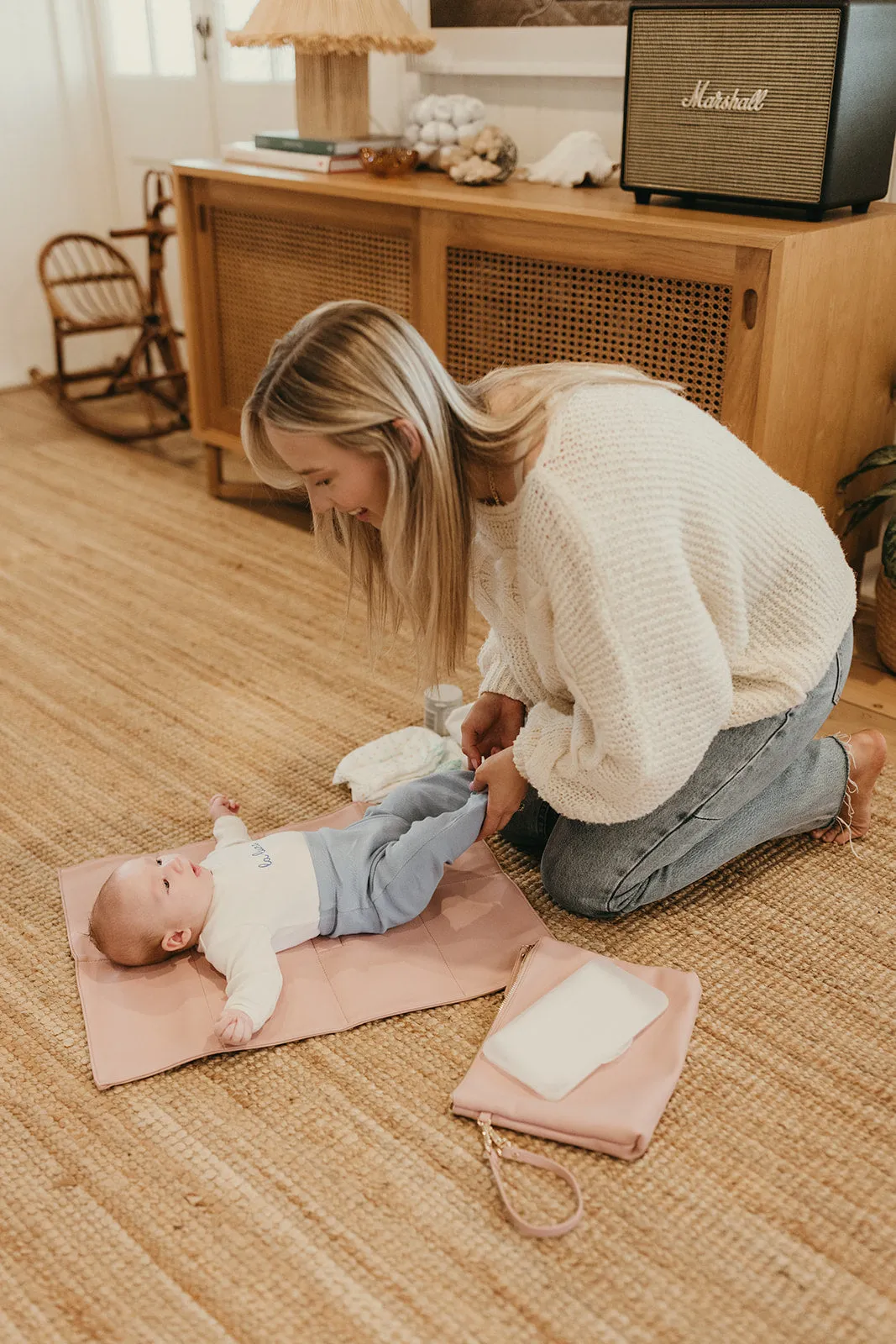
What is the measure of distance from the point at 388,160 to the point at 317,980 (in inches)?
68.2

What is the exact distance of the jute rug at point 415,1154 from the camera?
1021mm

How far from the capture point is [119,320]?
346 centimetres

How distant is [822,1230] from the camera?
1083 mm

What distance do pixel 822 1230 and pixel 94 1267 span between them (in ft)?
2.15

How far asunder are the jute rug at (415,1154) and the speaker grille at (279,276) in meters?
1.09

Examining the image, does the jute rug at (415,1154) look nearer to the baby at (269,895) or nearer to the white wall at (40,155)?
the baby at (269,895)

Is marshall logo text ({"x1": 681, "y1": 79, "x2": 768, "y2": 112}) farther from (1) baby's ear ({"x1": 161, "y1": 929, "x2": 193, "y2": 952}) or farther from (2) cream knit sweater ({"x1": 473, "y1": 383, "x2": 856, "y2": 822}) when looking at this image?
(1) baby's ear ({"x1": 161, "y1": 929, "x2": 193, "y2": 952})

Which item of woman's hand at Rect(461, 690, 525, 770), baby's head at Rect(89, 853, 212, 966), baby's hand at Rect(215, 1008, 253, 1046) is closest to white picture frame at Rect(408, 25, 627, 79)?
woman's hand at Rect(461, 690, 525, 770)

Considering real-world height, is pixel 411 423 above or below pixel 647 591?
above

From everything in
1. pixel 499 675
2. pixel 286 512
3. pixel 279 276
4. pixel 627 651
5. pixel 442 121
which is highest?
pixel 442 121

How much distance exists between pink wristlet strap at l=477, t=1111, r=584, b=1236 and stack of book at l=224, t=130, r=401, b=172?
202 centimetres

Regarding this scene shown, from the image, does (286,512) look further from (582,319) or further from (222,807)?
(222,807)

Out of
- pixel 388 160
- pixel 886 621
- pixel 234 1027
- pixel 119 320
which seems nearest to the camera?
pixel 234 1027

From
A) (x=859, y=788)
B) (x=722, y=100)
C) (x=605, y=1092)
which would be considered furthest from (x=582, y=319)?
(x=605, y=1092)
